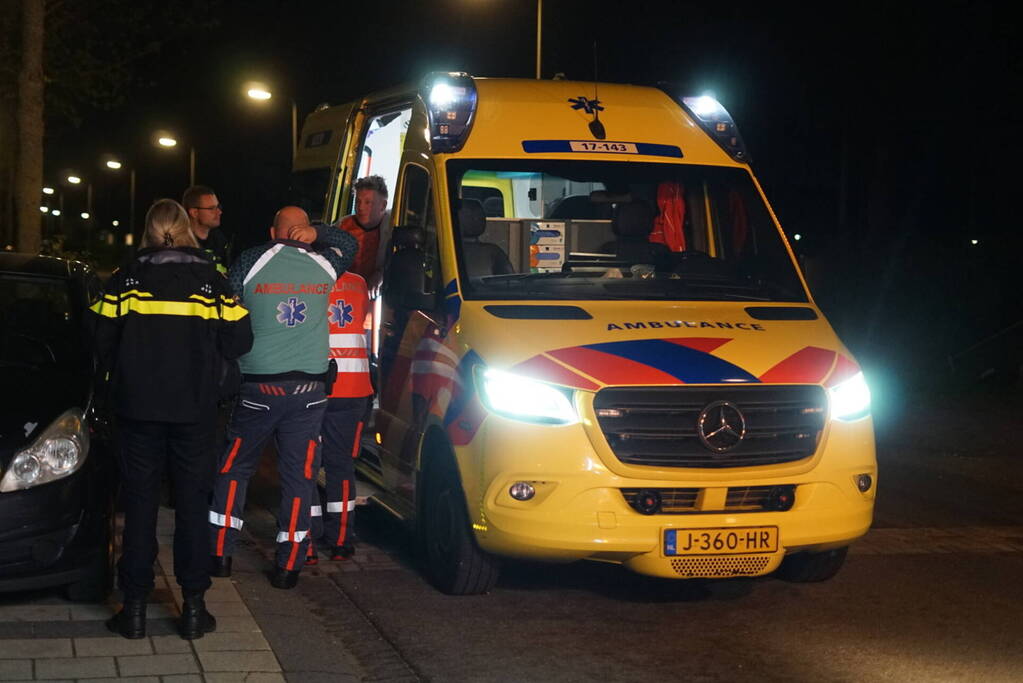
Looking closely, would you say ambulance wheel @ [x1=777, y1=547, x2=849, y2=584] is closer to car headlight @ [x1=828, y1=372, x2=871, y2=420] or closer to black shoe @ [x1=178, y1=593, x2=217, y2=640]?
car headlight @ [x1=828, y1=372, x2=871, y2=420]

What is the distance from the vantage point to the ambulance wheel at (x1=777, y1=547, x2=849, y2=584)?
766 cm

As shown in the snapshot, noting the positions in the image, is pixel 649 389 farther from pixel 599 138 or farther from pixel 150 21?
pixel 150 21

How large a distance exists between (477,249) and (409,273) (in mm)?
428

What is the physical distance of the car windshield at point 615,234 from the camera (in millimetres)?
7844

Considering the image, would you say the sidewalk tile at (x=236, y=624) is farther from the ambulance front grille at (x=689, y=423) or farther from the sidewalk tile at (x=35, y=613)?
the ambulance front grille at (x=689, y=423)

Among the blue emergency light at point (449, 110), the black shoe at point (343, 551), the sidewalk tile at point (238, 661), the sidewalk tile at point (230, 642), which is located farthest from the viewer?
the black shoe at point (343, 551)

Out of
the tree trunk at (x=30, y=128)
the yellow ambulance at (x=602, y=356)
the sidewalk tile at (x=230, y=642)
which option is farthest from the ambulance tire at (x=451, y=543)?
the tree trunk at (x=30, y=128)

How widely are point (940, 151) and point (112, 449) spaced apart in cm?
3778

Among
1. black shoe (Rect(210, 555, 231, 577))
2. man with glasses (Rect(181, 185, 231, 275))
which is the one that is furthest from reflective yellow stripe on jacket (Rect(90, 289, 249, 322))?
man with glasses (Rect(181, 185, 231, 275))

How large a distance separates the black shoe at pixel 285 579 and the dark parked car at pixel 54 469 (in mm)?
800

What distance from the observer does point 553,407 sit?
6.80 m

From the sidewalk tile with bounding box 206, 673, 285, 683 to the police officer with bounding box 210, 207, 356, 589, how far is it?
65.9 inches

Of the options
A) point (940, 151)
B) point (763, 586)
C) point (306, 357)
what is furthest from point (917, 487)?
point (940, 151)

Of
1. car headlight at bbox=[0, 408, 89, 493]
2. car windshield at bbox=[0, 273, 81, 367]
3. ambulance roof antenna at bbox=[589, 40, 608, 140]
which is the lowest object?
car headlight at bbox=[0, 408, 89, 493]
